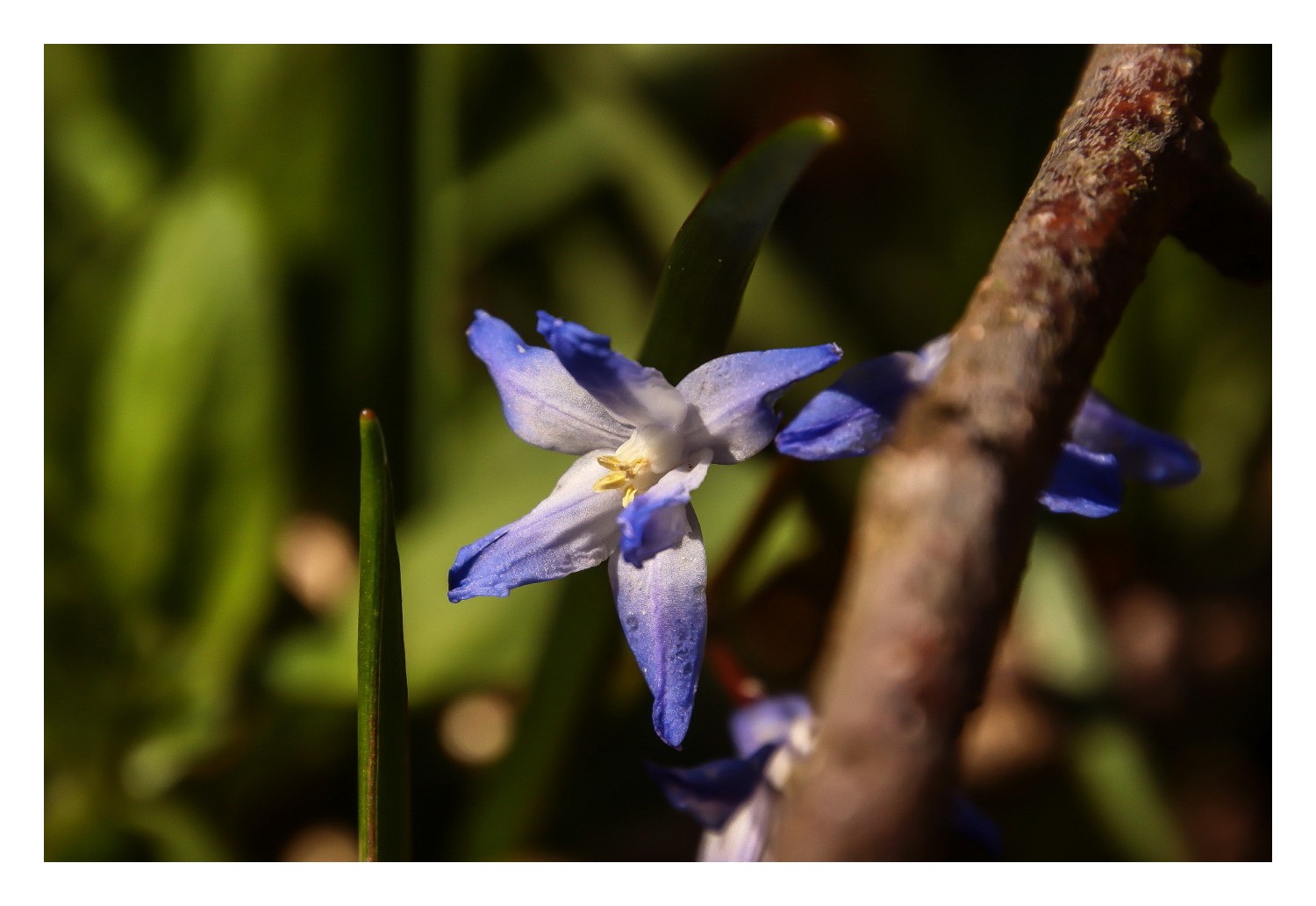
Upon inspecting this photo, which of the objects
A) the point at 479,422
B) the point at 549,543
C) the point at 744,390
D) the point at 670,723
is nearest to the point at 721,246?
the point at 744,390

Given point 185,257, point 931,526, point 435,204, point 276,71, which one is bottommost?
point 931,526

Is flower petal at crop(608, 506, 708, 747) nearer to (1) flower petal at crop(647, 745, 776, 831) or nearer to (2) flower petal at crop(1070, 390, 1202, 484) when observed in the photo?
(1) flower petal at crop(647, 745, 776, 831)

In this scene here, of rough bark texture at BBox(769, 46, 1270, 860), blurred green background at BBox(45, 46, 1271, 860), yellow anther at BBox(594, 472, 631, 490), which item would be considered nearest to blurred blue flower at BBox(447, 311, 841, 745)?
yellow anther at BBox(594, 472, 631, 490)

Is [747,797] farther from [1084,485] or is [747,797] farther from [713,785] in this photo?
[1084,485]

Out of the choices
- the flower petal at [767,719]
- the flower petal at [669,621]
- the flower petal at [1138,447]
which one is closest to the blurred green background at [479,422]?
the flower petal at [767,719]
